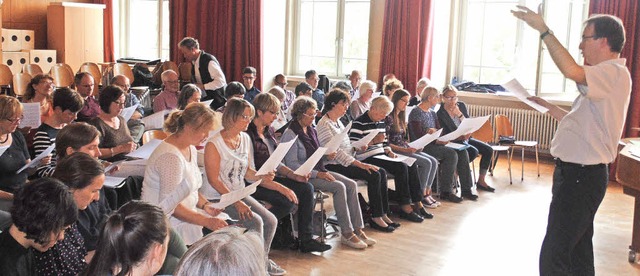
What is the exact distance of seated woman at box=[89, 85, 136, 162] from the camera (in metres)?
4.61

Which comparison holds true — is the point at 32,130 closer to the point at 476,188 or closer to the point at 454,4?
the point at 476,188

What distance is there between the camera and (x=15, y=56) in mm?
10141

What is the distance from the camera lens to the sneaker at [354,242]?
4895mm

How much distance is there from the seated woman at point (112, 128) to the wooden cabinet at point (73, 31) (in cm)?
650

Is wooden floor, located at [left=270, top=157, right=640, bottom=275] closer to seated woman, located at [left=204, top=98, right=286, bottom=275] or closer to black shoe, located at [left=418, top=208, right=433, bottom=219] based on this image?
black shoe, located at [left=418, top=208, right=433, bottom=219]

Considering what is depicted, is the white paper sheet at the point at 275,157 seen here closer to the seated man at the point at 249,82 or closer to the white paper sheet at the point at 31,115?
the white paper sheet at the point at 31,115

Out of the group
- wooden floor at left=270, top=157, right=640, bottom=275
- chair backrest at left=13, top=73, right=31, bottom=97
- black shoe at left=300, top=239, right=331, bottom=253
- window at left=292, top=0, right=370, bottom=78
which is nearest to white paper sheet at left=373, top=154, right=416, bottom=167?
wooden floor at left=270, top=157, right=640, bottom=275

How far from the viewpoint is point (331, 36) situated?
1039cm

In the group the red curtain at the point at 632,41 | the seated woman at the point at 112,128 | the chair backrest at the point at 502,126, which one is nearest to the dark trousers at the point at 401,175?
the seated woman at the point at 112,128

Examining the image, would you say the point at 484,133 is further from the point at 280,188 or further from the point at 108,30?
the point at 108,30

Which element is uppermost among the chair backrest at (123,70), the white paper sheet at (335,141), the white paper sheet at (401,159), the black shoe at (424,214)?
the chair backrest at (123,70)

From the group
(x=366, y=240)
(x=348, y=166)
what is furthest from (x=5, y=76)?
(x=366, y=240)

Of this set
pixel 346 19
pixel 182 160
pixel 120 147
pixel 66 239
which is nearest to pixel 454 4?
pixel 346 19

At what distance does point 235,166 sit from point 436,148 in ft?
9.42
